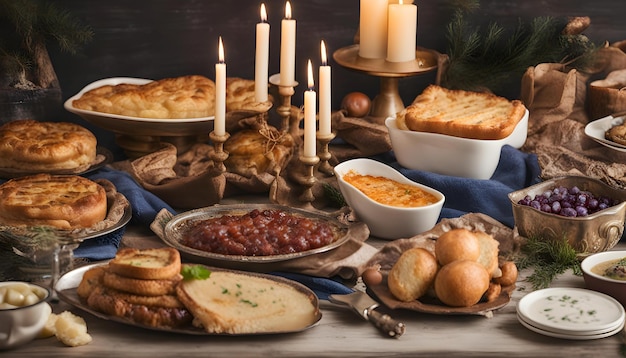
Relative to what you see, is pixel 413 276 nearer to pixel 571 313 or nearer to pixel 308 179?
pixel 571 313

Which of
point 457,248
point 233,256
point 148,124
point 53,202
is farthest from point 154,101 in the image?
point 457,248

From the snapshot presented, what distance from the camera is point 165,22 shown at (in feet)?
11.8

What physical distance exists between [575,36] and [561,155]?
24.1 inches

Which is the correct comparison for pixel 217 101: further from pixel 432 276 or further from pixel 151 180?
pixel 432 276

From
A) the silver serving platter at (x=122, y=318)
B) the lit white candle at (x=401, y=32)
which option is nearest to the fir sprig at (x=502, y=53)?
the lit white candle at (x=401, y=32)

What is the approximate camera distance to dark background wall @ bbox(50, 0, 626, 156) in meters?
3.57

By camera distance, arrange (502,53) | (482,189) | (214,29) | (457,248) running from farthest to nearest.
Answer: (214,29), (502,53), (482,189), (457,248)

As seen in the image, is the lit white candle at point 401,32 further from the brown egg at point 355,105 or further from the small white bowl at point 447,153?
the small white bowl at point 447,153

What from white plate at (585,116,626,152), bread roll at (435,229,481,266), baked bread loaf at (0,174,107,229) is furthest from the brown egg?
bread roll at (435,229,481,266)

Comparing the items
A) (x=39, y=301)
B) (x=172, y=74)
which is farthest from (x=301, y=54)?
(x=39, y=301)

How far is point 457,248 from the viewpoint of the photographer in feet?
7.46

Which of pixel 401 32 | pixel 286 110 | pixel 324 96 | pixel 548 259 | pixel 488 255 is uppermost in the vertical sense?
pixel 401 32

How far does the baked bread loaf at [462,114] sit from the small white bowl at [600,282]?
0.60 metres

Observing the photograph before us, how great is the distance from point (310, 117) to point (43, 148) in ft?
2.58
